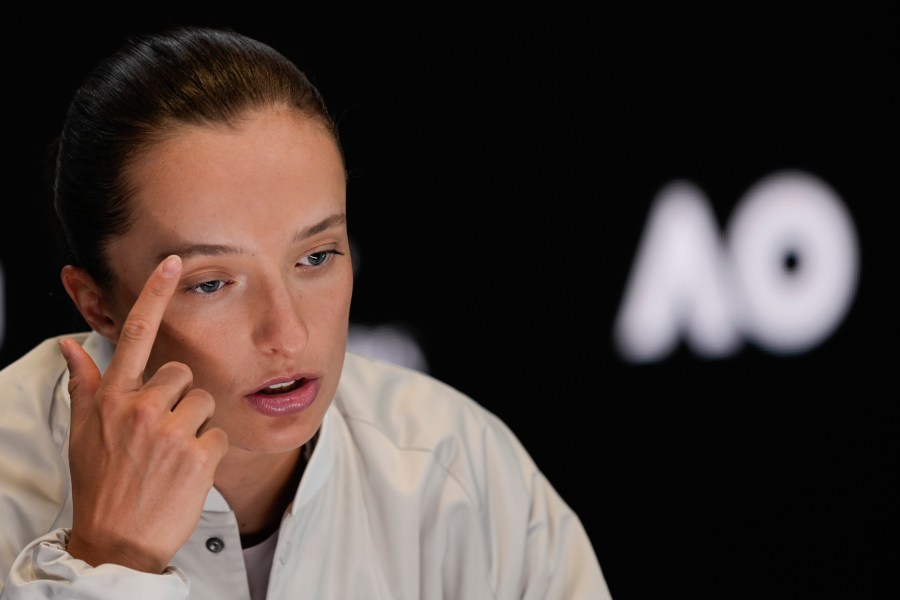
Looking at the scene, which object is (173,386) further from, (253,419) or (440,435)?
(440,435)

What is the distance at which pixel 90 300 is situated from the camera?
1.28 metres

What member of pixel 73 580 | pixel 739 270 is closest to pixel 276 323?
pixel 73 580

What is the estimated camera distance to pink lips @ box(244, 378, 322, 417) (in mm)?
1178

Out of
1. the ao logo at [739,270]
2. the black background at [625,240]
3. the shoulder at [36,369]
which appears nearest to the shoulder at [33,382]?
the shoulder at [36,369]

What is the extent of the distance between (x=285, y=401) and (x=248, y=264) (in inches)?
5.8

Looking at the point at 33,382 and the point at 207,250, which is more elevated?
the point at 207,250

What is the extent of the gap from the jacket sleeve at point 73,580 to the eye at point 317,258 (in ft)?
1.08

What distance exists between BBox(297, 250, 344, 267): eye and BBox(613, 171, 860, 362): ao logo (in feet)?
3.44

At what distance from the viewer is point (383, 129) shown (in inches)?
83.8

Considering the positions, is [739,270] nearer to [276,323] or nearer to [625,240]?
[625,240]

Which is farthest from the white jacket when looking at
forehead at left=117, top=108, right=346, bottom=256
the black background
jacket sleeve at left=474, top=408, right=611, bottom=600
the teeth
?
the black background

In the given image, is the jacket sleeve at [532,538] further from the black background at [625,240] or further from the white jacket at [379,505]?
the black background at [625,240]

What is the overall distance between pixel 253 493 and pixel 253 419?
0.21 m

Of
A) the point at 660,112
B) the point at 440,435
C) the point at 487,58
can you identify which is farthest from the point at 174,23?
the point at 440,435
